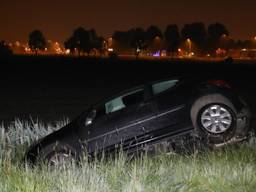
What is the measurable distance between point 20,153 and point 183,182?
4.50 m

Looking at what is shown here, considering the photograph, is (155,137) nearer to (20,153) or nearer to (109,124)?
(109,124)

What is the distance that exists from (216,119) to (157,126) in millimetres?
936

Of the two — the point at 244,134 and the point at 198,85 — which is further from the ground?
the point at 198,85

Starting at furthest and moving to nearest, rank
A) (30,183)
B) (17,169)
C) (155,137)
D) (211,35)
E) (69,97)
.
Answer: (211,35)
(69,97)
(155,137)
(17,169)
(30,183)

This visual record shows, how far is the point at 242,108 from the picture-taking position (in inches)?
375

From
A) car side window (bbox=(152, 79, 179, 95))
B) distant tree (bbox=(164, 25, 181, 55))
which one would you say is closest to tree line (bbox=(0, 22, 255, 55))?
distant tree (bbox=(164, 25, 181, 55))

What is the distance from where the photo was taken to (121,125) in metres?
9.33

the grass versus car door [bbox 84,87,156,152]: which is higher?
car door [bbox 84,87,156,152]

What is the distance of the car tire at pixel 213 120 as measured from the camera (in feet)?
30.3

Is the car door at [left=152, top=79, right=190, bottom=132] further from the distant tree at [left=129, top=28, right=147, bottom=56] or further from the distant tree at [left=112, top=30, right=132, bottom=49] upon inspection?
the distant tree at [left=112, top=30, right=132, bottom=49]

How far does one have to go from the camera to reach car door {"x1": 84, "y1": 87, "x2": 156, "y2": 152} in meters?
9.29

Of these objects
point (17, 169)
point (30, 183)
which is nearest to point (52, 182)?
point (30, 183)

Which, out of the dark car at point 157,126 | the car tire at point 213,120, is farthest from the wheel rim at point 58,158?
the car tire at point 213,120

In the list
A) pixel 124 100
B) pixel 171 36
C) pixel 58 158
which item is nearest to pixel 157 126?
pixel 124 100
